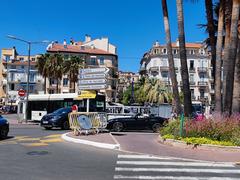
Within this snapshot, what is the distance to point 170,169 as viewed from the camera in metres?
9.84

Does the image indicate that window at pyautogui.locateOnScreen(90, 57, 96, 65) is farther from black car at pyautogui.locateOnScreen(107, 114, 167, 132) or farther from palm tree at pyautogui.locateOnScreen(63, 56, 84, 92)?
black car at pyautogui.locateOnScreen(107, 114, 167, 132)

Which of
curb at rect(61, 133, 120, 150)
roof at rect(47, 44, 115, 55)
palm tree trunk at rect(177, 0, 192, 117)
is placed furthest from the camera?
roof at rect(47, 44, 115, 55)

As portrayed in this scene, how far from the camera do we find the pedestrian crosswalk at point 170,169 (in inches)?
350

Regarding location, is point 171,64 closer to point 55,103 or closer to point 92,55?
point 55,103

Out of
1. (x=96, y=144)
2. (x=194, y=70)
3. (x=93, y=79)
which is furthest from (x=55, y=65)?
(x=96, y=144)

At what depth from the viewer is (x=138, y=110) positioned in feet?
105

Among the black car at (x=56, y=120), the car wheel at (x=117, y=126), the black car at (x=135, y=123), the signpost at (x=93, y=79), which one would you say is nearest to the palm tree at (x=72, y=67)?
the black car at (x=56, y=120)

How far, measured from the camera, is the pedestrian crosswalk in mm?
8891

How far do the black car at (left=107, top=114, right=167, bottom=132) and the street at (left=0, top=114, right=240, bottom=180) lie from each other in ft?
32.4

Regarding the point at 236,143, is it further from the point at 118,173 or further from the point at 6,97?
the point at 6,97

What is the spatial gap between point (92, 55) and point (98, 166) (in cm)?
7584

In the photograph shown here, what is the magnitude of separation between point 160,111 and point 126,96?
48251mm

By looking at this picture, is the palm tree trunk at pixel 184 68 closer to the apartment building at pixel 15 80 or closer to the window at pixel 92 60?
the window at pixel 92 60

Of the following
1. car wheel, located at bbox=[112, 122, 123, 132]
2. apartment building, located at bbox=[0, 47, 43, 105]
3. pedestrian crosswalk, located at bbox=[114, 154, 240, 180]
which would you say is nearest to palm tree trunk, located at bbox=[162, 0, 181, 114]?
car wheel, located at bbox=[112, 122, 123, 132]
